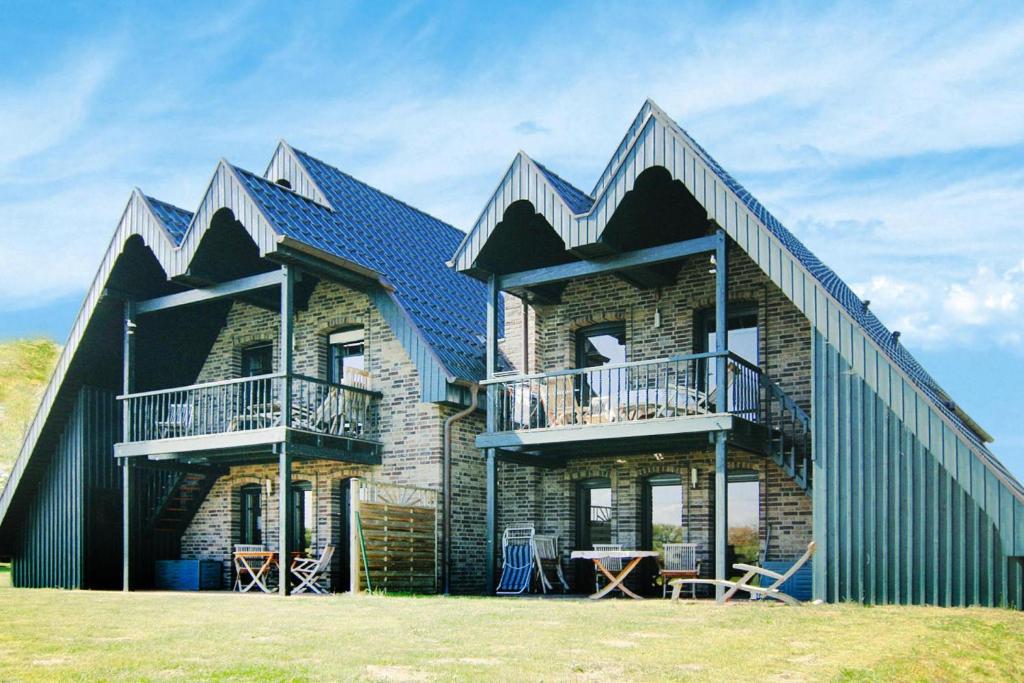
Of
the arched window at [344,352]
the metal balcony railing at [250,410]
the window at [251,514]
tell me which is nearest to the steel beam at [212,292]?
the metal balcony railing at [250,410]

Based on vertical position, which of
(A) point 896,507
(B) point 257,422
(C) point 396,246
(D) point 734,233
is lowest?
(A) point 896,507

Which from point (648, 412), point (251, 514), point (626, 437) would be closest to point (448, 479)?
point (626, 437)

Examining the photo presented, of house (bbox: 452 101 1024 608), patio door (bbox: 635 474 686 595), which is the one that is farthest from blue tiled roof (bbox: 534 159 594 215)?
patio door (bbox: 635 474 686 595)

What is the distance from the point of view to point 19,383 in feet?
152

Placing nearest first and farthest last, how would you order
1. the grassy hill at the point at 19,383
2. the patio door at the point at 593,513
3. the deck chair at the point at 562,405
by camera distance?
the deck chair at the point at 562,405 < the patio door at the point at 593,513 < the grassy hill at the point at 19,383

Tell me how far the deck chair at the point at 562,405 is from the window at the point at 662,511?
2062 millimetres

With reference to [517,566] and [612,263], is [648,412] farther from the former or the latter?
[517,566]

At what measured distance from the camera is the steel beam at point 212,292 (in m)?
17.5

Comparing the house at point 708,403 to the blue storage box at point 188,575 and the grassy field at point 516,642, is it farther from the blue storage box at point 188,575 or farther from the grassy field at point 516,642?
the blue storage box at point 188,575

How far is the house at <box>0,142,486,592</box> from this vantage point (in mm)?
17422

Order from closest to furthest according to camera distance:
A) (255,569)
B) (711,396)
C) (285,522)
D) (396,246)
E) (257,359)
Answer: (711,396), (285,522), (255,569), (396,246), (257,359)

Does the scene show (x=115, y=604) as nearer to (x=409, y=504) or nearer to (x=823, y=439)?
(x=409, y=504)

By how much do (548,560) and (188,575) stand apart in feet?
21.6

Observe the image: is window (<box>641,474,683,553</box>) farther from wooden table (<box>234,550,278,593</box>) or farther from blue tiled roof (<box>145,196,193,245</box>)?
blue tiled roof (<box>145,196,193,245</box>)
